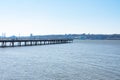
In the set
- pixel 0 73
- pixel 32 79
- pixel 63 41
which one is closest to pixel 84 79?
pixel 32 79

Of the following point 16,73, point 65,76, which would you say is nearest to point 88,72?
point 65,76

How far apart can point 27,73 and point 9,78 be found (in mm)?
3586

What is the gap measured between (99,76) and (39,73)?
24.8 ft

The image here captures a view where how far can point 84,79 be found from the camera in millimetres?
25375

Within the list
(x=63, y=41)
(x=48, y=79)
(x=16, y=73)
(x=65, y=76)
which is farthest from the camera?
(x=63, y=41)

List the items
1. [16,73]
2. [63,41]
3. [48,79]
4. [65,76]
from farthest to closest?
1. [63,41]
2. [16,73]
3. [65,76]
4. [48,79]

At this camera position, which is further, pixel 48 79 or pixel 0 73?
pixel 0 73

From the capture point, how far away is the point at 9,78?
25.3 m

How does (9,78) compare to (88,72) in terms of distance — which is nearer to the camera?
(9,78)

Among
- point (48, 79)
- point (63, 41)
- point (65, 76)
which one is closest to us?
point (48, 79)

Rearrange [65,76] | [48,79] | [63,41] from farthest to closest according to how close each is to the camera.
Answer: [63,41] → [65,76] → [48,79]

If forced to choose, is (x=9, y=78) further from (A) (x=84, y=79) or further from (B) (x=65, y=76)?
(A) (x=84, y=79)

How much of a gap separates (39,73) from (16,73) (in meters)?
2.94

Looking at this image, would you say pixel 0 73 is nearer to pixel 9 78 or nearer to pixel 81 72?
pixel 9 78
